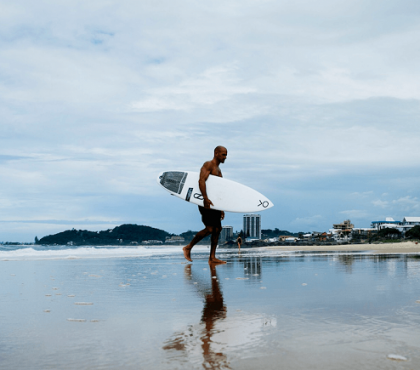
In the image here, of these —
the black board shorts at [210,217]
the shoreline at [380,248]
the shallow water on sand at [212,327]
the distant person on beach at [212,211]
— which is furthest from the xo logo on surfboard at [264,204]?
the shoreline at [380,248]

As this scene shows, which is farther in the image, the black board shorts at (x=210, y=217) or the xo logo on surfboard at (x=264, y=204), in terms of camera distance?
the xo logo on surfboard at (x=264, y=204)

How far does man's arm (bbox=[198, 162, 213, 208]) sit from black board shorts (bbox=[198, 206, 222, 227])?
44 cm

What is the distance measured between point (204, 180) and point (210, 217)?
0.94 meters

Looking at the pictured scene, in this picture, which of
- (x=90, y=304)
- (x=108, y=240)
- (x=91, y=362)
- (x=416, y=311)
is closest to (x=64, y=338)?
(x=91, y=362)

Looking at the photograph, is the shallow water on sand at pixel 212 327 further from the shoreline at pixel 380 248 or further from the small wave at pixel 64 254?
the shoreline at pixel 380 248

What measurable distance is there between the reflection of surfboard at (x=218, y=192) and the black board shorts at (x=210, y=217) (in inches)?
8.1

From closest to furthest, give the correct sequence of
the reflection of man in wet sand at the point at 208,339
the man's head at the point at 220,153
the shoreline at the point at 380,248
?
the reflection of man in wet sand at the point at 208,339 → the man's head at the point at 220,153 → the shoreline at the point at 380,248

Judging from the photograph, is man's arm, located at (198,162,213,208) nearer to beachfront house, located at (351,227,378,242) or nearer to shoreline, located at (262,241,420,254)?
shoreline, located at (262,241,420,254)

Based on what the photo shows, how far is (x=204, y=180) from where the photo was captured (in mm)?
10625

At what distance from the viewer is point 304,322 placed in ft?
12.6

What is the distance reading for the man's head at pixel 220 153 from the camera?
10.7 meters

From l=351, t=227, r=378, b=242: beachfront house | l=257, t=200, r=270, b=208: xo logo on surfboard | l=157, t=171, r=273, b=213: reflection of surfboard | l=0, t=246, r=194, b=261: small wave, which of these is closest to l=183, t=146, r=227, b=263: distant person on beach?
l=157, t=171, r=273, b=213: reflection of surfboard

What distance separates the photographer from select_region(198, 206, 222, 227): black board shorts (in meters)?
10.8

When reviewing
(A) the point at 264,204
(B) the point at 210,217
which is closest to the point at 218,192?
(B) the point at 210,217
